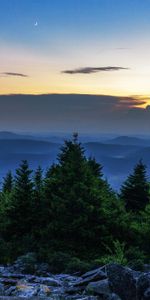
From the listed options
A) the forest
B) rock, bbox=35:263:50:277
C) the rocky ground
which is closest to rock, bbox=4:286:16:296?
the rocky ground

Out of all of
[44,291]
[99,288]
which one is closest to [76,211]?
[99,288]

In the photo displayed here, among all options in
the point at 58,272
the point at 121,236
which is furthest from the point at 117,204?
the point at 58,272

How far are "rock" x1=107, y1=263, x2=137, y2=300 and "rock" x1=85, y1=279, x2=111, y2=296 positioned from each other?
107 centimetres

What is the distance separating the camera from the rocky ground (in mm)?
12633

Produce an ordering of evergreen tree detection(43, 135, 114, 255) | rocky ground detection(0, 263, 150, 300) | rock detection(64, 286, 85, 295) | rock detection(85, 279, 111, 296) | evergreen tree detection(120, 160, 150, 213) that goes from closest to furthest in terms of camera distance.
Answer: rocky ground detection(0, 263, 150, 300) < rock detection(85, 279, 111, 296) < rock detection(64, 286, 85, 295) < evergreen tree detection(43, 135, 114, 255) < evergreen tree detection(120, 160, 150, 213)

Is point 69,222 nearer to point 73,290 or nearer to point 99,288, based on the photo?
point 73,290

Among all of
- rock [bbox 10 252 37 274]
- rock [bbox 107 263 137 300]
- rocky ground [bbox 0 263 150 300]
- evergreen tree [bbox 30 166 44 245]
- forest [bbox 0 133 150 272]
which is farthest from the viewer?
evergreen tree [bbox 30 166 44 245]

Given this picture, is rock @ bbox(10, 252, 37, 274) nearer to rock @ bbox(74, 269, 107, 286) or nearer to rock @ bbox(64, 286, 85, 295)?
rock @ bbox(74, 269, 107, 286)

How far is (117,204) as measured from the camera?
94.2 ft

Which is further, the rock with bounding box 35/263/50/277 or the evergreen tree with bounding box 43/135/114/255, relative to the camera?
the evergreen tree with bounding box 43/135/114/255

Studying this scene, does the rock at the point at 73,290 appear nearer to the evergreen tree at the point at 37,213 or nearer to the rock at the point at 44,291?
the rock at the point at 44,291

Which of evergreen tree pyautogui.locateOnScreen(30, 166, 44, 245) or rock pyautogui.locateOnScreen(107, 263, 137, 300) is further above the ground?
evergreen tree pyautogui.locateOnScreen(30, 166, 44, 245)

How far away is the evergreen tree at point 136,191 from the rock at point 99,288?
83.7 ft

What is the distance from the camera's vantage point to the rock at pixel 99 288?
46.8 ft
